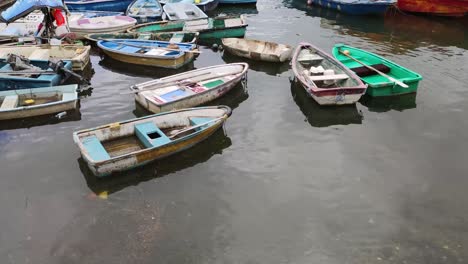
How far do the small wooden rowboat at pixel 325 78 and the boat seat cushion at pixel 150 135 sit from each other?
5.42 m

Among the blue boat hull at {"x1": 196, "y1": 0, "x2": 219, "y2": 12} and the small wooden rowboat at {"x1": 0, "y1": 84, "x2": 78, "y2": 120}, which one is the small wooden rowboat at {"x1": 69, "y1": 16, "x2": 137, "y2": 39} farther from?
the small wooden rowboat at {"x1": 0, "y1": 84, "x2": 78, "y2": 120}

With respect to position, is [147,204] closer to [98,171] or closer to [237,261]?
[98,171]

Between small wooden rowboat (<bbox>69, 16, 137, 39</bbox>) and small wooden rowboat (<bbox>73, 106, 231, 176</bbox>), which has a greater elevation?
small wooden rowboat (<bbox>69, 16, 137, 39</bbox>)

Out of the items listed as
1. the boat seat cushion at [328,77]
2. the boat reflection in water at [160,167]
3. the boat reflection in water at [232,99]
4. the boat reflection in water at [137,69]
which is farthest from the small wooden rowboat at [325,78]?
the boat reflection in water at [137,69]

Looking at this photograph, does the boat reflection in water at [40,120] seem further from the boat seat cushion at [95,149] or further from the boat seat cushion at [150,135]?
the boat seat cushion at [150,135]

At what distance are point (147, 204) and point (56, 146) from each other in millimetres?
4100

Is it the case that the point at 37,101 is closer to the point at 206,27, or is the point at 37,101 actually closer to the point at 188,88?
the point at 188,88

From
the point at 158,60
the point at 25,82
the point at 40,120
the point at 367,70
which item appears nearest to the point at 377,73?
the point at 367,70

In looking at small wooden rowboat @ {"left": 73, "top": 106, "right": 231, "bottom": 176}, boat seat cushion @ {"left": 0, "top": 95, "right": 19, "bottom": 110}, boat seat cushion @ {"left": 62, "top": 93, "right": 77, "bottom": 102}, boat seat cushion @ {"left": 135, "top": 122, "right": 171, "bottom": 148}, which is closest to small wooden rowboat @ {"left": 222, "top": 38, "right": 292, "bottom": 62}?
small wooden rowboat @ {"left": 73, "top": 106, "right": 231, "bottom": 176}

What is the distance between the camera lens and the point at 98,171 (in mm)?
9992

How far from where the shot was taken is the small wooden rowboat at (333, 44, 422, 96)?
14312 millimetres

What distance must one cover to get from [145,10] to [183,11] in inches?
95.9

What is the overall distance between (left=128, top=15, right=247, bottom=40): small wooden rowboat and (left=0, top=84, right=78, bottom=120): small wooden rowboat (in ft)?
25.1

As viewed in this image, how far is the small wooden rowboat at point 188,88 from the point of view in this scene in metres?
13.0
